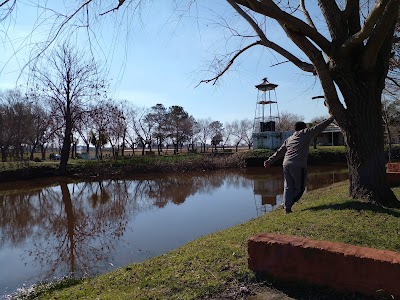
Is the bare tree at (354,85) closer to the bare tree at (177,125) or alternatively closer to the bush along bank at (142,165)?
the bush along bank at (142,165)

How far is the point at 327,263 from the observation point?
3.27 metres

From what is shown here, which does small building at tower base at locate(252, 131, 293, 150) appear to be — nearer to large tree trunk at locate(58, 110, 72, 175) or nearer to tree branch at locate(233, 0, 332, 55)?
large tree trunk at locate(58, 110, 72, 175)

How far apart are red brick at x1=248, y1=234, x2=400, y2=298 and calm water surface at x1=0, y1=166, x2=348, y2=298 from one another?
3.54m

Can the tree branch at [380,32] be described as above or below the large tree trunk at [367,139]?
above

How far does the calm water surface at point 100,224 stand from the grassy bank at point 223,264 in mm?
1834

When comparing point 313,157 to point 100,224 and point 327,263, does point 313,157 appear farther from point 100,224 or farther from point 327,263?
point 327,263

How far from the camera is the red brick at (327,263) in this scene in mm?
2961

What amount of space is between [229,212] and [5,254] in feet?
19.7

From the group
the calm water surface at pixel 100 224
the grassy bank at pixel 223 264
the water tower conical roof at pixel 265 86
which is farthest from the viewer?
the water tower conical roof at pixel 265 86

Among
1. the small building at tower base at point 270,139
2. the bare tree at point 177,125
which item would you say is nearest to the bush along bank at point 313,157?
the small building at tower base at point 270,139

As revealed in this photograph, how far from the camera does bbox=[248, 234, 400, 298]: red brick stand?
2961 millimetres

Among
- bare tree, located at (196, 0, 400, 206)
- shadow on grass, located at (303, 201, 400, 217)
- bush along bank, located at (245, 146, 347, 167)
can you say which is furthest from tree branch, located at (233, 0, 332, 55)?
bush along bank, located at (245, 146, 347, 167)

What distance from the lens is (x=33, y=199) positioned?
15.8 m

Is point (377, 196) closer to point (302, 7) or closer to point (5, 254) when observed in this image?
point (302, 7)
